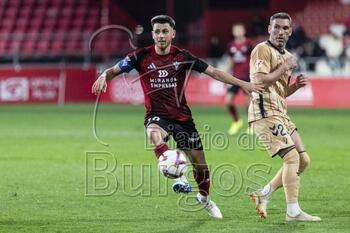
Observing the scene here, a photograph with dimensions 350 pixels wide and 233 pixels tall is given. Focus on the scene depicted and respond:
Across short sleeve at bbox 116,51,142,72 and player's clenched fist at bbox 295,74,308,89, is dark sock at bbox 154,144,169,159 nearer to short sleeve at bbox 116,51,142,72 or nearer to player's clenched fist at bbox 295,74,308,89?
short sleeve at bbox 116,51,142,72

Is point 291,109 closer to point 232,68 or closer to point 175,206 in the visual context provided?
point 232,68

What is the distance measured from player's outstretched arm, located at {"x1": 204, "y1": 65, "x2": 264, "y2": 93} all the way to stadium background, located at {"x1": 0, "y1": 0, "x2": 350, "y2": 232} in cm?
134

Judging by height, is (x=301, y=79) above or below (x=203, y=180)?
above

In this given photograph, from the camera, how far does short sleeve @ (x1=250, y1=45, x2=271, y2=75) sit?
884cm

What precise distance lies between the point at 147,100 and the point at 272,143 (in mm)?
1389

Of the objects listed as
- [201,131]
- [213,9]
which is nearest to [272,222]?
[201,131]

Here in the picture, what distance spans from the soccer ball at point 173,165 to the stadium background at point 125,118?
0.52m

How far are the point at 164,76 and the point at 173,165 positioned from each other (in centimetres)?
105

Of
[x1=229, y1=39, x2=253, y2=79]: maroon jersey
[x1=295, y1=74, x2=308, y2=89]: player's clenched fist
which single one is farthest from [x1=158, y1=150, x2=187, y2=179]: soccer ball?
[x1=229, y1=39, x2=253, y2=79]: maroon jersey

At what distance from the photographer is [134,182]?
12.0 meters

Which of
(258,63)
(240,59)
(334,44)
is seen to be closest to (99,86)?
(258,63)

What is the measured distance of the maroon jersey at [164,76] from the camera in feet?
30.1

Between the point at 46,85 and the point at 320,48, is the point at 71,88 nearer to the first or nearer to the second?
the point at 46,85

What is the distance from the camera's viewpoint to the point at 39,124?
2223 centimetres
